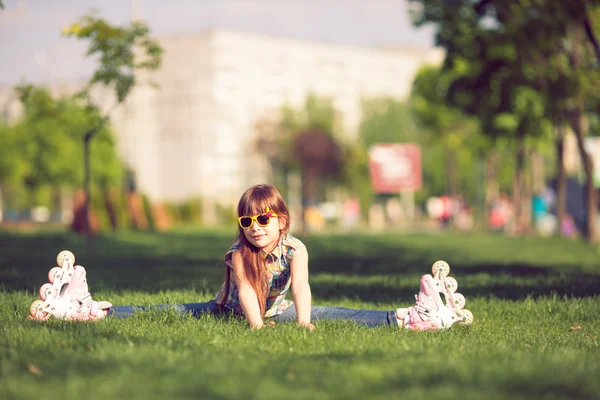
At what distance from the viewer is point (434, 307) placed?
6.81 m

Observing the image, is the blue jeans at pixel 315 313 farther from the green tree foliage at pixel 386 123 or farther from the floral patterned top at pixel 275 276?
the green tree foliage at pixel 386 123

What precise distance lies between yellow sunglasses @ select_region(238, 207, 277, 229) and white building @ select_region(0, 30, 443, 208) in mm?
80551

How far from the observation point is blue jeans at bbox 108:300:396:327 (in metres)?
7.03

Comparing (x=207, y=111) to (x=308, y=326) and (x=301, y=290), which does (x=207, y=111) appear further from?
(x=308, y=326)

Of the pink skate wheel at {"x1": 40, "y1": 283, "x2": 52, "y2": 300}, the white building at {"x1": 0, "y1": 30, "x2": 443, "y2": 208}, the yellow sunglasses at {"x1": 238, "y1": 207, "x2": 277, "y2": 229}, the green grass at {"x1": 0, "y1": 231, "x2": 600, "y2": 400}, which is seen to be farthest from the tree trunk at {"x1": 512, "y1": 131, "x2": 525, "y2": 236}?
the white building at {"x1": 0, "y1": 30, "x2": 443, "y2": 208}

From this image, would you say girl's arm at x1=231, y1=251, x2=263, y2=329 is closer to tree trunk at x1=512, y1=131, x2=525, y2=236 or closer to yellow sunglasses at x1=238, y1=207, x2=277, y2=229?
yellow sunglasses at x1=238, y1=207, x2=277, y2=229

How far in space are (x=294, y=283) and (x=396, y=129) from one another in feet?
261

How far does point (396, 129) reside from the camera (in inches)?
3366

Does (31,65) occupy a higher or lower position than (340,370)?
→ higher

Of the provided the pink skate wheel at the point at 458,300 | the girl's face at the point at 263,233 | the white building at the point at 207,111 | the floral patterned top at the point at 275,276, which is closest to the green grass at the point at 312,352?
the pink skate wheel at the point at 458,300

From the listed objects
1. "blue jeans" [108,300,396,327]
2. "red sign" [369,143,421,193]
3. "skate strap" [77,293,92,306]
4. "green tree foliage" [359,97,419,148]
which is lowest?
"blue jeans" [108,300,396,327]

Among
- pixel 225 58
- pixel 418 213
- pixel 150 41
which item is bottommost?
pixel 418 213

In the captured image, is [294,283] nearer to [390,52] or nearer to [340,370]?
[340,370]

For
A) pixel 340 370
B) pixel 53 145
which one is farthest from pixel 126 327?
pixel 53 145
